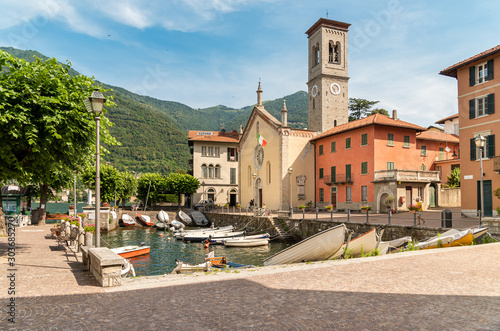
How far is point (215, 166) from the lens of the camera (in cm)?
6025

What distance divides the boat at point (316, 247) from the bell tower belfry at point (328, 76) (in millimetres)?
38228

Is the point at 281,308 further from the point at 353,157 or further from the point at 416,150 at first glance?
the point at 416,150

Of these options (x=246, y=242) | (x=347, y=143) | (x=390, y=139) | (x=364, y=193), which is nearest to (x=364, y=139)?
(x=390, y=139)

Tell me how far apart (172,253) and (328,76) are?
3691cm

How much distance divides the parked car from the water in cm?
1840

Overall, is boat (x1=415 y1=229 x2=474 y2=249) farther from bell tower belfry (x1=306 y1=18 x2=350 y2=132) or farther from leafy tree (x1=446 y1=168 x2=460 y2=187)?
bell tower belfry (x1=306 y1=18 x2=350 y2=132)

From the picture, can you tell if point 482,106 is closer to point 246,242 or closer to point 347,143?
point 347,143

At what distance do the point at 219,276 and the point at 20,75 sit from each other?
8.79 metres

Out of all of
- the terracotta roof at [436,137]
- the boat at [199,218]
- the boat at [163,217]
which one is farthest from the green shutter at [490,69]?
the boat at [163,217]

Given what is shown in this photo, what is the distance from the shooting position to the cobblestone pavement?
17.2ft

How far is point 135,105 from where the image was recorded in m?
125

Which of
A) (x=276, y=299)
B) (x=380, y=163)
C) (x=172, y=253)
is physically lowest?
(x=172, y=253)

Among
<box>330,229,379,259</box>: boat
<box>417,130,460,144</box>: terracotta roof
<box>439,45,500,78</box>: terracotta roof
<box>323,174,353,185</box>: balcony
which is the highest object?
<box>439,45,500,78</box>: terracotta roof

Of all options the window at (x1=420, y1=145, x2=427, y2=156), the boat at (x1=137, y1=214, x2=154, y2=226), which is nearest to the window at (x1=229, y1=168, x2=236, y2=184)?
the boat at (x1=137, y1=214, x2=154, y2=226)
